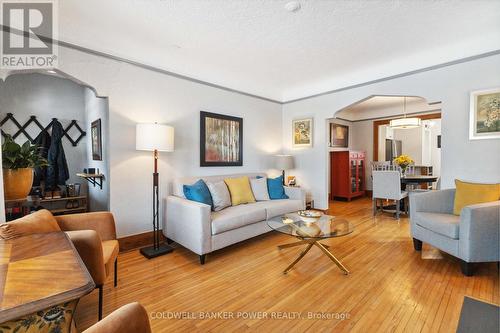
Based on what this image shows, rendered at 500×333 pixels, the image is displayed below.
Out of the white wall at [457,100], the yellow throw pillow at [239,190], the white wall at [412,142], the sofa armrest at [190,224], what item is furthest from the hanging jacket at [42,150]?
the white wall at [412,142]

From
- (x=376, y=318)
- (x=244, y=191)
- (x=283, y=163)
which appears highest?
(x=283, y=163)

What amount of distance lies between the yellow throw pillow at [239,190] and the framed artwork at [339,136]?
143 inches

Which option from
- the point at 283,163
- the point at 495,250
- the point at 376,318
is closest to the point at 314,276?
the point at 376,318

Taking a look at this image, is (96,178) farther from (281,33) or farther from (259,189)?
(281,33)

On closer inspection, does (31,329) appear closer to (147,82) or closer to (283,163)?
(147,82)

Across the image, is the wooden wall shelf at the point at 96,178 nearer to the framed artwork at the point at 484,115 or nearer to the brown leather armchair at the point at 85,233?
the brown leather armchair at the point at 85,233

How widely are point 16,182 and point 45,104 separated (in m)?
2.97

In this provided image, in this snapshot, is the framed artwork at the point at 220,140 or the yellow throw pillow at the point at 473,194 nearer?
the yellow throw pillow at the point at 473,194

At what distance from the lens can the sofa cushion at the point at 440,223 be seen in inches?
94.6

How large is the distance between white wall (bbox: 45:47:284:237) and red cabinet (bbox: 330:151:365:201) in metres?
3.62

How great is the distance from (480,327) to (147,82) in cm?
359

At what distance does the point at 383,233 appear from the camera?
11.7ft

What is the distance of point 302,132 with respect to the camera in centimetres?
483

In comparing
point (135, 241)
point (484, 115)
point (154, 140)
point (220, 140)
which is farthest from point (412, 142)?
point (135, 241)
